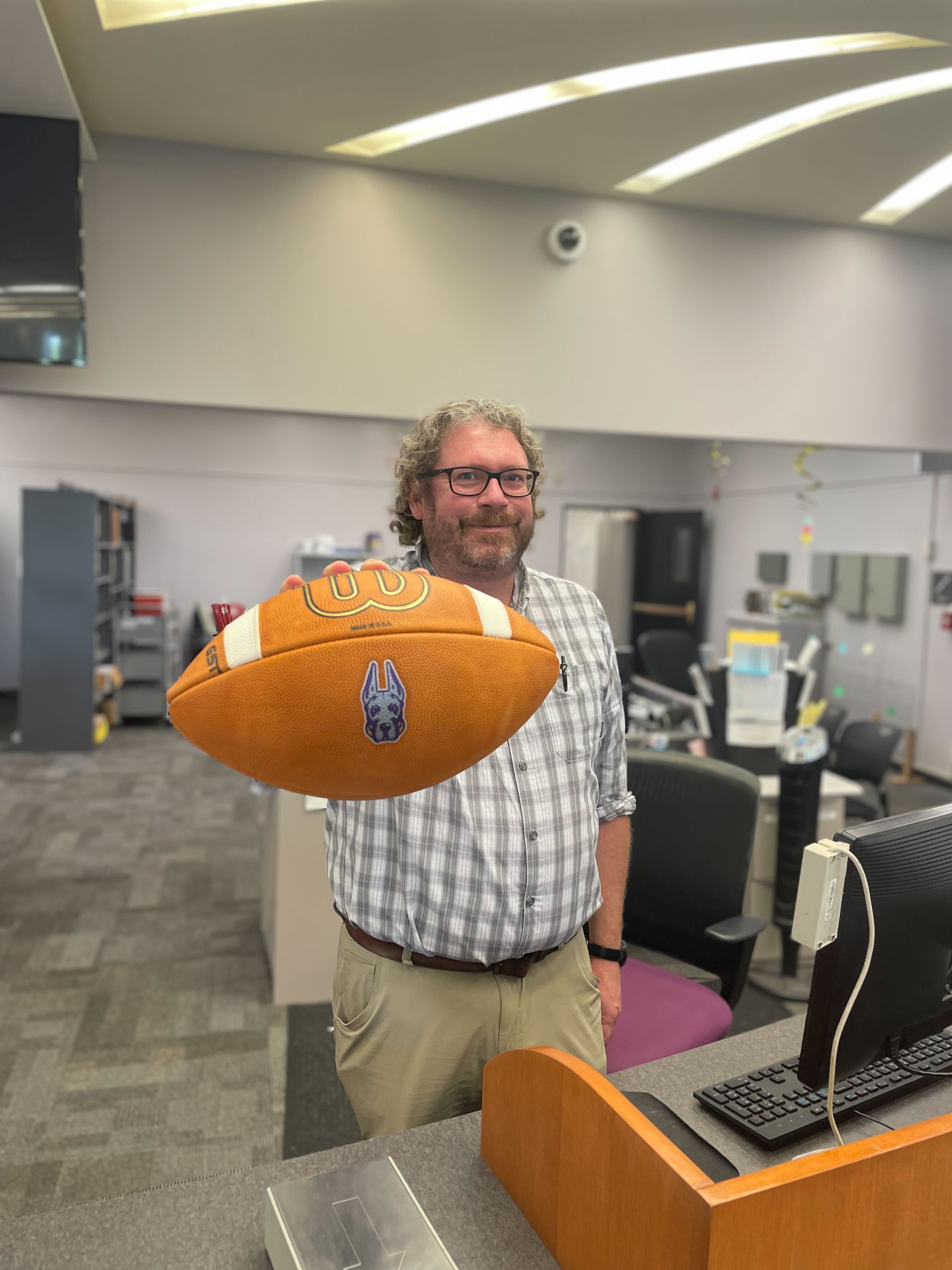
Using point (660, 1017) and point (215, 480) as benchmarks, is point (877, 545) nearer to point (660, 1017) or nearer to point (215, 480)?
point (660, 1017)

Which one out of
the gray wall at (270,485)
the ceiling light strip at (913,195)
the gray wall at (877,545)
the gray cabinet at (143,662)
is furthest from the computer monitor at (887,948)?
the gray cabinet at (143,662)

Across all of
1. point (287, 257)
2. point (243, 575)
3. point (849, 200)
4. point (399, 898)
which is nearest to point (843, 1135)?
point (399, 898)

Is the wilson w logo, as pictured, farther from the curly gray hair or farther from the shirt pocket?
the shirt pocket

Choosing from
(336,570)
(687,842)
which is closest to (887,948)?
(336,570)

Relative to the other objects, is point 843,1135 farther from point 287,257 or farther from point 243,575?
point 243,575

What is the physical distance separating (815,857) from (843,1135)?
451 millimetres

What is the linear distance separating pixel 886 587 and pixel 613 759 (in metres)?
5.89

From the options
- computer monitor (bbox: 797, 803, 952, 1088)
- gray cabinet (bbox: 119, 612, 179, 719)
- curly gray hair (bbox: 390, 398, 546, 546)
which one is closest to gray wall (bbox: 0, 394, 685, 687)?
gray cabinet (bbox: 119, 612, 179, 719)

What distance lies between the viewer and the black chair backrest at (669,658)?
6637mm

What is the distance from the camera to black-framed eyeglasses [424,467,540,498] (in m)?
1.14

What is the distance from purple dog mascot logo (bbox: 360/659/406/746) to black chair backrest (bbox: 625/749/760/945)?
5.19ft

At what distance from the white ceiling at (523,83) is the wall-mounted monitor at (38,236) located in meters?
0.21

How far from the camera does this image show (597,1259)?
84cm

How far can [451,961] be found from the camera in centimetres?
128
